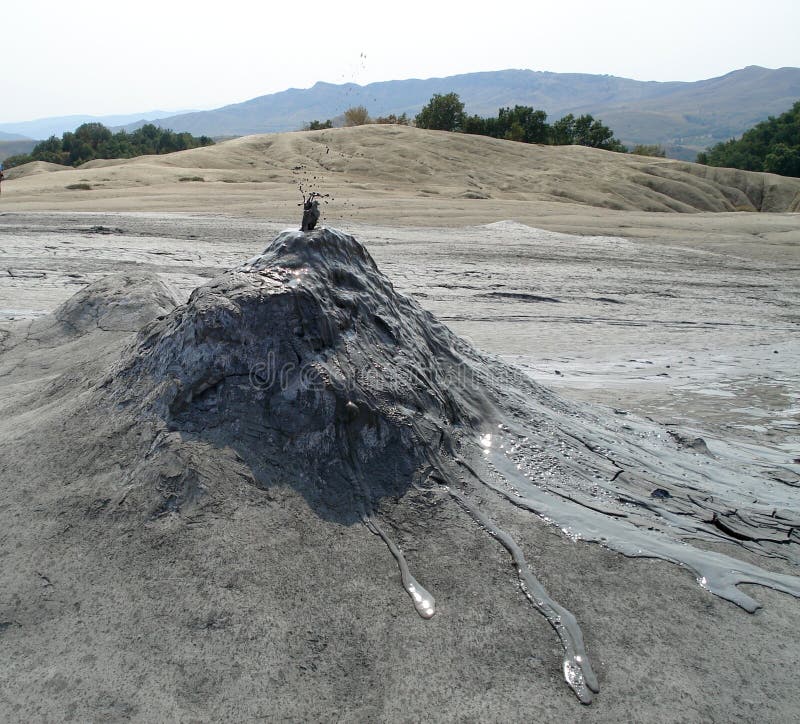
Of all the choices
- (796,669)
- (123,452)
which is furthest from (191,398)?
(796,669)

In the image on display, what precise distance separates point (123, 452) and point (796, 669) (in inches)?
114

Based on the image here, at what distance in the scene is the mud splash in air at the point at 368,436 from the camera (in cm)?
287

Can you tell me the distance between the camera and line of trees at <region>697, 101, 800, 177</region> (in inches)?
1314

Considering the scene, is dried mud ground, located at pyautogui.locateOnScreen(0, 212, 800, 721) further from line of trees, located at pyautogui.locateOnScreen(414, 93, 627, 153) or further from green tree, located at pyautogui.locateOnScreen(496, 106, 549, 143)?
green tree, located at pyautogui.locateOnScreen(496, 106, 549, 143)

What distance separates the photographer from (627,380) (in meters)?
6.14

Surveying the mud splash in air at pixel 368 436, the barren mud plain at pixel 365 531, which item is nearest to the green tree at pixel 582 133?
the barren mud plain at pixel 365 531

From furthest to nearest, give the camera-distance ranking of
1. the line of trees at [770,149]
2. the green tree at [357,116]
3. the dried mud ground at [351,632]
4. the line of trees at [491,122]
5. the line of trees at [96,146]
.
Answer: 1. the line of trees at [96,146]
2. the line of trees at [491,122]
3. the green tree at [357,116]
4. the line of trees at [770,149]
5. the dried mud ground at [351,632]

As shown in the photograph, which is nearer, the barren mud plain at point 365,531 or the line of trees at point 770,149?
the barren mud plain at point 365,531

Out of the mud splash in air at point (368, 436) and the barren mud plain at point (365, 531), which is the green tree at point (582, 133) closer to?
the barren mud plain at point (365, 531)

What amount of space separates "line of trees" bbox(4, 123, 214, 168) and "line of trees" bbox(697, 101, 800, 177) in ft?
107

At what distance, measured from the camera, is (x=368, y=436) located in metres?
3.07

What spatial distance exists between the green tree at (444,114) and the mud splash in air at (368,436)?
33844 mm

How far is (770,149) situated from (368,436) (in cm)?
4053

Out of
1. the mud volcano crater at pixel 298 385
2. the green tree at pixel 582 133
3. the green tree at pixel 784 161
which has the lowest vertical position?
the green tree at pixel 784 161
